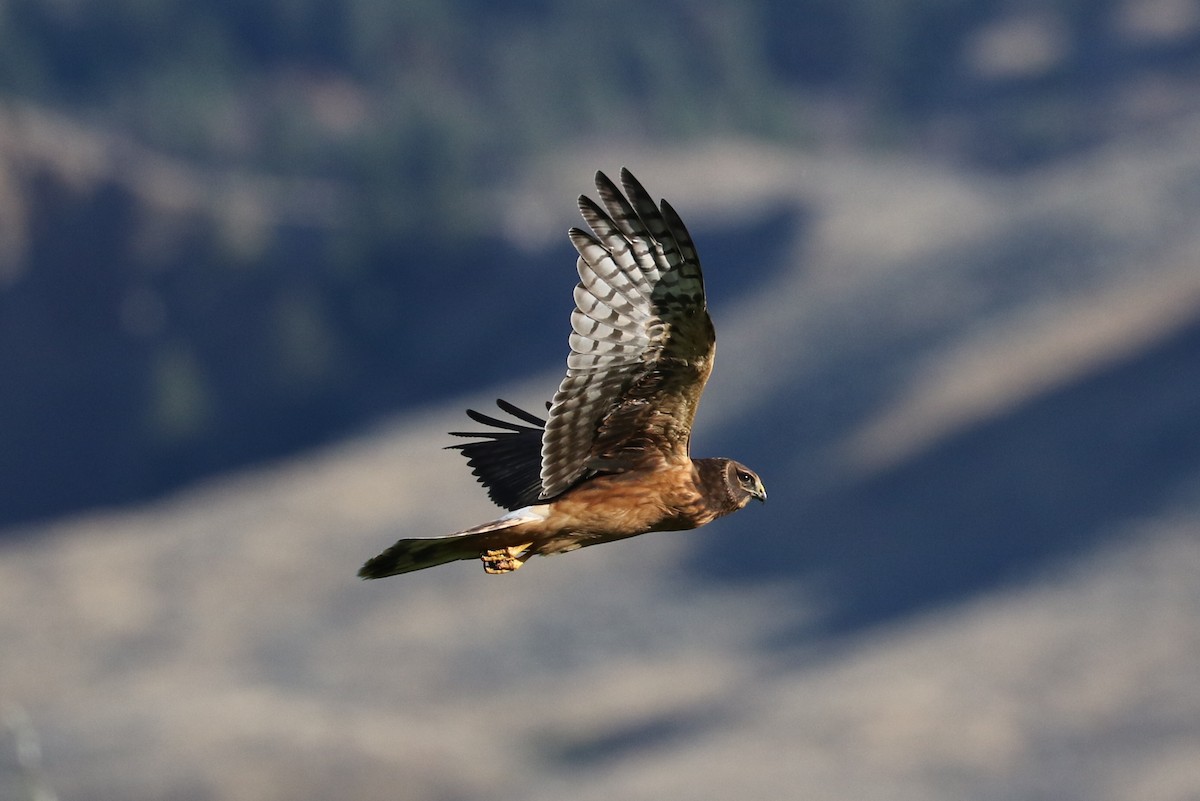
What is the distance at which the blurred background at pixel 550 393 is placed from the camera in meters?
53.3

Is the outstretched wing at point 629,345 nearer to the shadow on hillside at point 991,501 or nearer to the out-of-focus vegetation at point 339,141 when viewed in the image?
the shadow on hillside at point 991,501

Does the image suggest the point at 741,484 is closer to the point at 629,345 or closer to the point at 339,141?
the point at 629,345

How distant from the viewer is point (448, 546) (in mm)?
10109

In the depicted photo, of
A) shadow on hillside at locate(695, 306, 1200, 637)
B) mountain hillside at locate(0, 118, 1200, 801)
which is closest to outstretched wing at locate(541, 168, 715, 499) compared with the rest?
mountain hillside at locate(0, 118, 1200, 801)

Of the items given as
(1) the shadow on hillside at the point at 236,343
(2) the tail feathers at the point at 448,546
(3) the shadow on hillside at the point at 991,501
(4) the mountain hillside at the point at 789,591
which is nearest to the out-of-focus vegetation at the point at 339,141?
(1) the shadow on hillside at the point at 236,343

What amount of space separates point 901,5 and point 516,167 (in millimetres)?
53605

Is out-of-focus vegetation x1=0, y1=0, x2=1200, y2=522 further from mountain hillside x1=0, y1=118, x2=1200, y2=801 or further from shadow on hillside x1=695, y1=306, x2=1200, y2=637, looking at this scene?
shadow on hillside x1=695, y1=306, x2=1200, y2=637

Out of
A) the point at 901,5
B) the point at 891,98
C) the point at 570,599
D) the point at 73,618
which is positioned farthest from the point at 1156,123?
the point at 73,618

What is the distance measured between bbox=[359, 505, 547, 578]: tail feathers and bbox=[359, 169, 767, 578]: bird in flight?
1 centimetres

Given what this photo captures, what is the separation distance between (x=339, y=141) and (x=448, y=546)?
141505 millimetres

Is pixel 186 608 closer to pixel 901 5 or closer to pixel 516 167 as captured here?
pixel 516 167

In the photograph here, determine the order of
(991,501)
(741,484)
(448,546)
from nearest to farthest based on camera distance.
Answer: (448,546), (741,484), (991,501)

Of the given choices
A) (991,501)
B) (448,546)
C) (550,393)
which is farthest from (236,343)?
(448,546)

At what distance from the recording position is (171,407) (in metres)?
101
